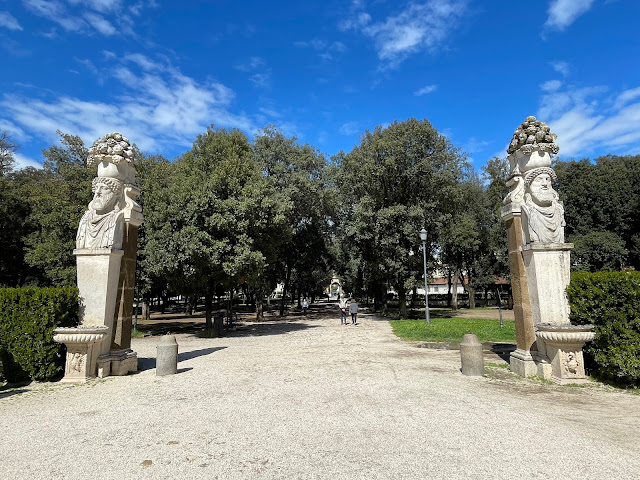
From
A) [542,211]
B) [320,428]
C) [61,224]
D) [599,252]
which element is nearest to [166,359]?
[320,428]

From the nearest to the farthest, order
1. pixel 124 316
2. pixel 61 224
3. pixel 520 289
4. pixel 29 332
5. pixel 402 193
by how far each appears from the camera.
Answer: pixel 29 332
pixel 520 289
pixel 124 316
pixel 61 224
pixel 402 193

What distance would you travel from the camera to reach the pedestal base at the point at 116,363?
758 cm

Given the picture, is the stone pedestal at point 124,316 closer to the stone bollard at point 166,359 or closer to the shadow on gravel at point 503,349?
the stone bollard at point 166,359

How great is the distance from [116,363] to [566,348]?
8.83 metres

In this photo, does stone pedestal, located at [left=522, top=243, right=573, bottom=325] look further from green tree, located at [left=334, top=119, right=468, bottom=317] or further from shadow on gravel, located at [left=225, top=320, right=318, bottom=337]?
green tree, located at [left=334, top=119, right=468, bottom=317]

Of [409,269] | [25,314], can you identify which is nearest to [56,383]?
[25,314]

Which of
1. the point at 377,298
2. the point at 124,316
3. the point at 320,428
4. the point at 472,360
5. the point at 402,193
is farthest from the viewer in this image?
the point at 377,298

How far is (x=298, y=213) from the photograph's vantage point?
25844 millimetres

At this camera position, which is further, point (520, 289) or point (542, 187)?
point (520, 289)

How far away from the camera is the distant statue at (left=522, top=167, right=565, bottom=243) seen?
286 inches

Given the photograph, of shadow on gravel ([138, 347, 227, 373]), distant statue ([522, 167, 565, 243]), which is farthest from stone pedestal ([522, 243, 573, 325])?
shadow on gravel ([138, 347, 227, 373])

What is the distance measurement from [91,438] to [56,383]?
3.79 meters

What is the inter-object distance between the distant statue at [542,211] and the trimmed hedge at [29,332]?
937 centimetres

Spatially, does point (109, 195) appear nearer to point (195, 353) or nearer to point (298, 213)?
point (195, 353)
